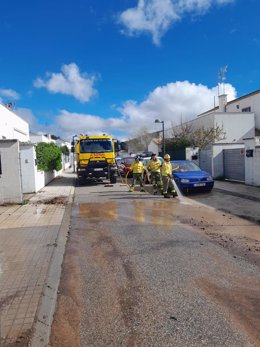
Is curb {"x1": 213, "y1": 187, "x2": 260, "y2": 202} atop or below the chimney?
below

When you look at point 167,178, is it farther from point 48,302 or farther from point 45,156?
point 48,302

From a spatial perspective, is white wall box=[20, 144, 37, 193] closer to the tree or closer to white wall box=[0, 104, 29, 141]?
white wall box=[0, 104, 29, 141]

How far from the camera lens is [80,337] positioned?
367 centimetres

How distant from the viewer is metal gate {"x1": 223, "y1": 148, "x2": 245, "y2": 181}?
19.9 meters

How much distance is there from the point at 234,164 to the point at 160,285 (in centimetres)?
1710

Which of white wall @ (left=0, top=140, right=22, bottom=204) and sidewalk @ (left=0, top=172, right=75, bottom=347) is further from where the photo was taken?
white wall @ (left=0, top=140, right=22, bottom=204)

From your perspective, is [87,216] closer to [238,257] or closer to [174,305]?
[238,257]

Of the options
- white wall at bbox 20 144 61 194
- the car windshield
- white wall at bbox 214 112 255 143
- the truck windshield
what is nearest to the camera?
the car windshield

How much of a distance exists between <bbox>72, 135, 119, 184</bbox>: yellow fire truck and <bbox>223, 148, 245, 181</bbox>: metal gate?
672 centimetres

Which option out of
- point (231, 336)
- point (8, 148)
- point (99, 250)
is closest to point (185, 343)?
point (231, 336)

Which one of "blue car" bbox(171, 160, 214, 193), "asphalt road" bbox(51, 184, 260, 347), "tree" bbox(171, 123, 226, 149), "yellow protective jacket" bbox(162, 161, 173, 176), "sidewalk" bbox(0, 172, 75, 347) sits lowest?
"asphalt road" bbox(51, 184, 260, 347)

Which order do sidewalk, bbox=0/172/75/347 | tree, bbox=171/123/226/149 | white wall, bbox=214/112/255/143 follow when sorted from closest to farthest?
1. sidewalk, bbox=0/172/75/347
2. tree, bbox=171/123/226/149
3. white wall, bbox=214/112/255/143

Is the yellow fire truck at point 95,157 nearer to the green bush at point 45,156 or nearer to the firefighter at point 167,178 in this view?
the green bush at point 45,156

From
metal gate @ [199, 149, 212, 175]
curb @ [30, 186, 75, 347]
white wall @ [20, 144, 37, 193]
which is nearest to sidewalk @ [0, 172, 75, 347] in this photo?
curb @ [30, 186, 75, 347]
